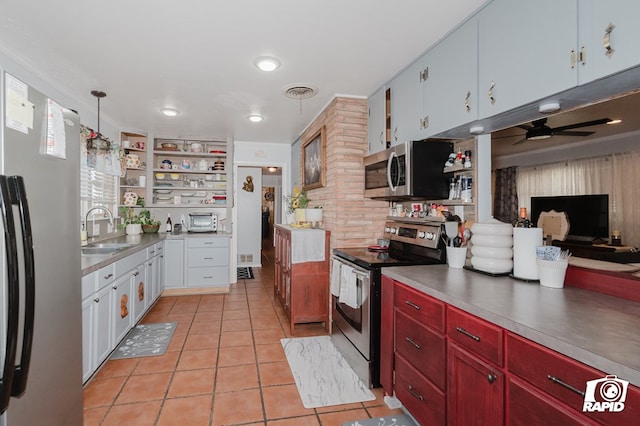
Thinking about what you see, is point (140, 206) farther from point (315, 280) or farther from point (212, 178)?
point (315, 280)

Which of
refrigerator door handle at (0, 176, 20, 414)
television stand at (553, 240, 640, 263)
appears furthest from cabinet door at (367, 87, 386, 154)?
refrigerator door handle at (0, 176, 20, 414)

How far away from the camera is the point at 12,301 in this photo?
1.05m

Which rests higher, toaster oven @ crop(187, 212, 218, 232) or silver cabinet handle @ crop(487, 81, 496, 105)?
silver cabinet handle @ crop(487, 81, 496, 105)

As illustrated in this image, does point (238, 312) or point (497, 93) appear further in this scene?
point (238, 312)

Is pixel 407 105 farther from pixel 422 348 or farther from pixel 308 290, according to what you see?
pixel 308 290

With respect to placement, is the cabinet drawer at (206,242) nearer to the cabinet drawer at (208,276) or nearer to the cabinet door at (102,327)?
the cabinet drawer at (208,276)

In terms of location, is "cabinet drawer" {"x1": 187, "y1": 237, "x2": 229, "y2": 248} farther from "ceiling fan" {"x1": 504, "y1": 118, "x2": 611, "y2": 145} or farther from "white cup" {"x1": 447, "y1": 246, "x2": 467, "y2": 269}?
"ceiling fan" {"x1": 504, "y1": 118, "x2": 611, "y2": 145}

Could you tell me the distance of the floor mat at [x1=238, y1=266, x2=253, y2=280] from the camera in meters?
6.30

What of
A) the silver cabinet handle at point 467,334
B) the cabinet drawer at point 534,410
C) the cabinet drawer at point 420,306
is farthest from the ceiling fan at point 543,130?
the cabinet drawer at point 534,410

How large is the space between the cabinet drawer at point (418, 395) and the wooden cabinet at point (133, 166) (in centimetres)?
468

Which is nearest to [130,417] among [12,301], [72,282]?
[72,282]

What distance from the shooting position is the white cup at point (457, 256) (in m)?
2.22

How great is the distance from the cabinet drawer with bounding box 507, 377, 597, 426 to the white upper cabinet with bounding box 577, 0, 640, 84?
120 cm

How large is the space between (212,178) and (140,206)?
1204 mm
